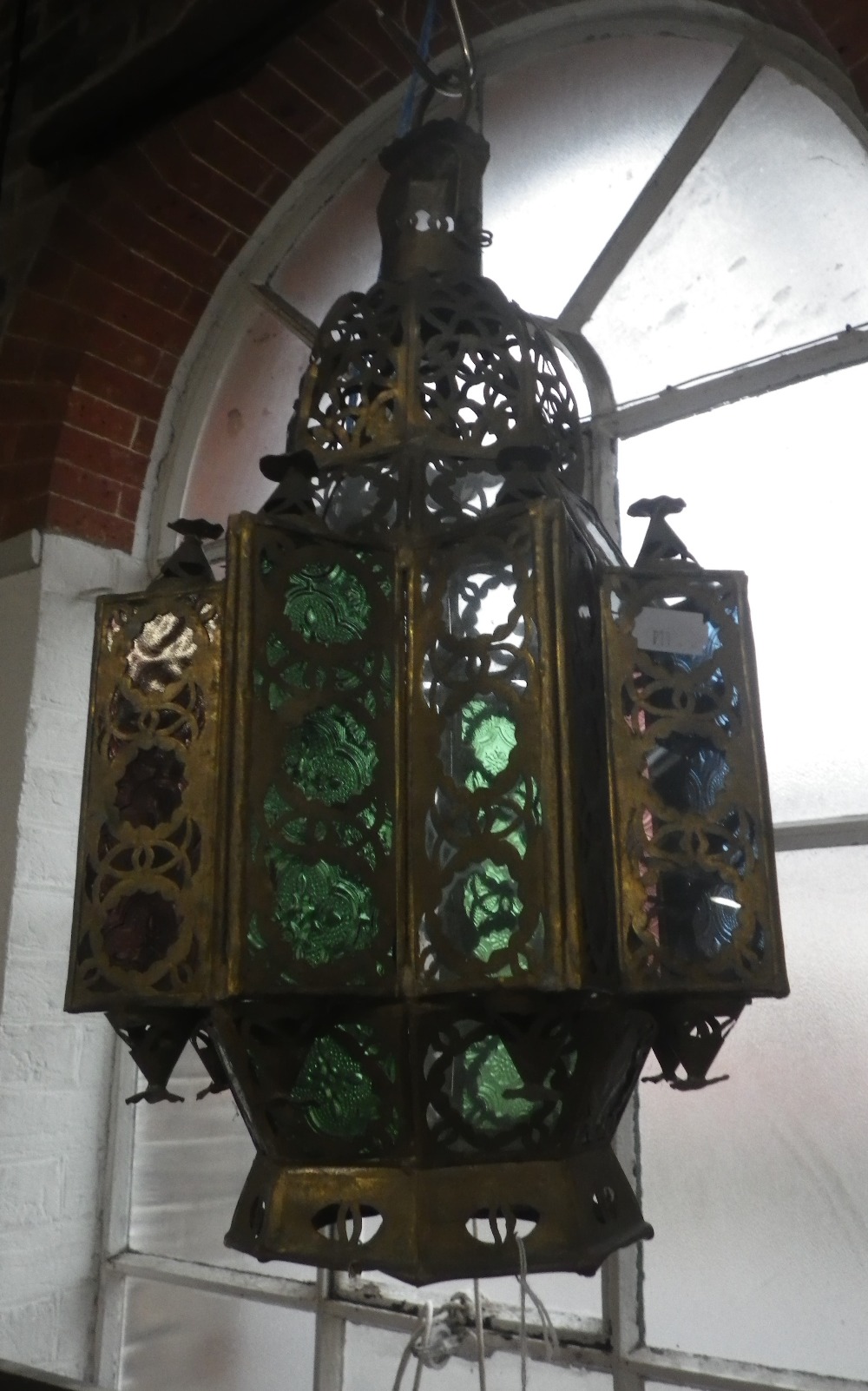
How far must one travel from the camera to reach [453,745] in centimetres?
83

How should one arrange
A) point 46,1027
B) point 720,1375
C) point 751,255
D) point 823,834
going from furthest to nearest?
1. point 46,1027
2. point 751,255
3. point 823,834
4. point 720,1375

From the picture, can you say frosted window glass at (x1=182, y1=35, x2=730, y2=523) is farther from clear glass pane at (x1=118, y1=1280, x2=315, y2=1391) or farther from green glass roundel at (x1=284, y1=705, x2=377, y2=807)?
clear glass pane at (x1=118, y1=1280, x2=315, y2=1391)

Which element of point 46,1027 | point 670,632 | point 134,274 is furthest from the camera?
point 134,274

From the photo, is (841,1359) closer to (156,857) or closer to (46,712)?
(156,857)

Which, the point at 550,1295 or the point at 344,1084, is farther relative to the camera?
the point at 550,1295

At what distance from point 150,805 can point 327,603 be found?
0.68 ft

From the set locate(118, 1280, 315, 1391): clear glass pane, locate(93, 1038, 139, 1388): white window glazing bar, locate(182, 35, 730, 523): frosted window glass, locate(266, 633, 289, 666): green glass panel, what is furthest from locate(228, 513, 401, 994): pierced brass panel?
locate(93, 1038, 139, 1388): white window glazing bar

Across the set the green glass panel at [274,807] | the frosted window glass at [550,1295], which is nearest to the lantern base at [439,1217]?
the green glass panel at [274,807]

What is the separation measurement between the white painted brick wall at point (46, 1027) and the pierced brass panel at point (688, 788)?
4.32 feet

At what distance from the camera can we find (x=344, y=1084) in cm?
81

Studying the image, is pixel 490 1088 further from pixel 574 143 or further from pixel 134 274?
pixel 134 274

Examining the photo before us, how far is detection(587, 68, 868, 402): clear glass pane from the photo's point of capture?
1.55m

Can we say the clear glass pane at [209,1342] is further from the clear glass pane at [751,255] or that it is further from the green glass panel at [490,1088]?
the clear glass pane at [751,255]

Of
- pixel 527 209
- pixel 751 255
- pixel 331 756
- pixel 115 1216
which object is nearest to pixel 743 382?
pixel 751 255
